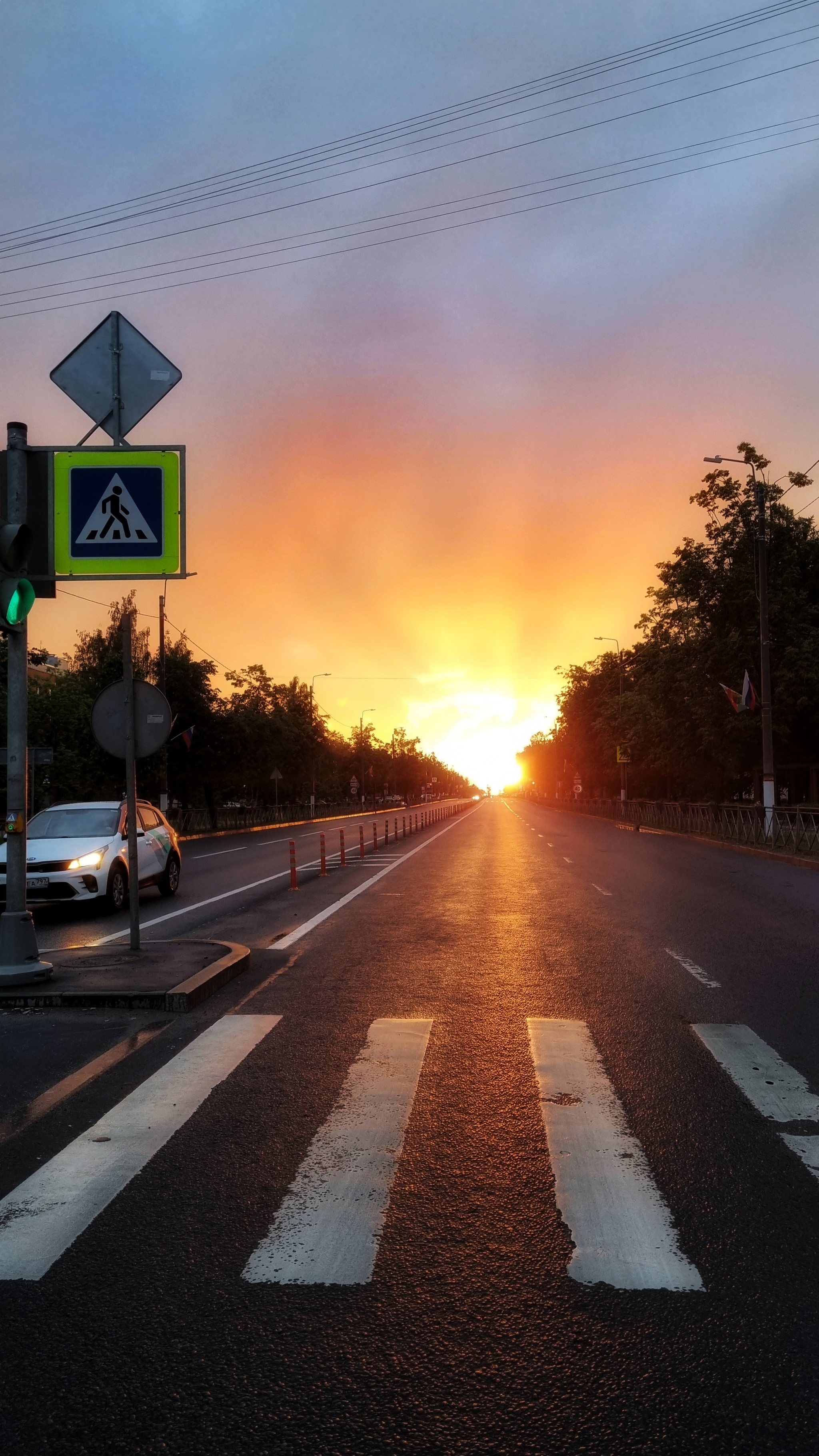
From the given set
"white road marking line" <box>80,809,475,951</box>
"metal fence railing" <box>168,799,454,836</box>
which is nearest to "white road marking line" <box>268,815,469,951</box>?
"white road marking line" <box>80,809,475,951</box>

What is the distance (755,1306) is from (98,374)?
8797 mm

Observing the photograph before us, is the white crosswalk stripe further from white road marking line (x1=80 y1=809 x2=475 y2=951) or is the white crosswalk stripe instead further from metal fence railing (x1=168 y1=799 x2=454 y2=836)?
metal fence railing (x1=168 y1=799 x2=454 y2=836)

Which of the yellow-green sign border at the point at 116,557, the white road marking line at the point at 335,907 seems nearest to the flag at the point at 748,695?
the white road marking line at the point at 335,907

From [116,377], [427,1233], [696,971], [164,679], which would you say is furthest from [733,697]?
[427,1233]

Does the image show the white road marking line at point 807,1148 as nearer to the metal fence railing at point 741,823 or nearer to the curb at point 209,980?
→ the curb at point 209,980

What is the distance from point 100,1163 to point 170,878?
13312 millimetres

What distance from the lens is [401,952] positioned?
10875mm

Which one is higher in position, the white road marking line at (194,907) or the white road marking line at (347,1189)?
the white road marking line at (347,1189)

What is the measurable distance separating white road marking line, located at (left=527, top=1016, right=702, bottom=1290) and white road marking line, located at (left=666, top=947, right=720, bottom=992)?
9.42 feet

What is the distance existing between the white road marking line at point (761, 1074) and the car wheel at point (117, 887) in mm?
9717

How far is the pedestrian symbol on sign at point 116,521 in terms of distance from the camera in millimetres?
9281

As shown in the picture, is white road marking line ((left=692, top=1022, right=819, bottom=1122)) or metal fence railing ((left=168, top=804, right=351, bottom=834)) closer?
white road marking line ((left=692, top=1022, right=819, bottom=1122))

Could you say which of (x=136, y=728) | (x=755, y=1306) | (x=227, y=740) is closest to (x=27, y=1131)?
(x=755, y=1306)

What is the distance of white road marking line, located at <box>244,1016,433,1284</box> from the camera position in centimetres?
364
